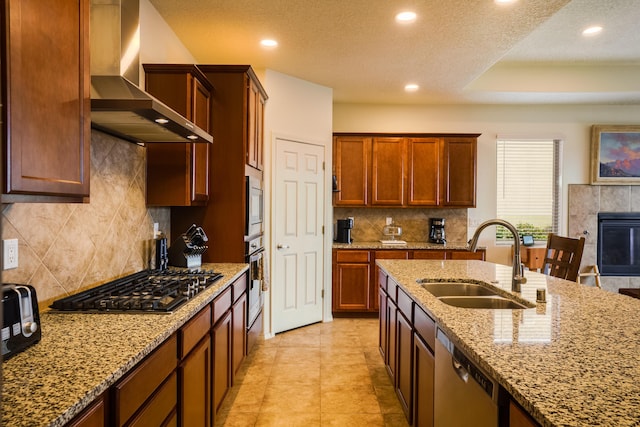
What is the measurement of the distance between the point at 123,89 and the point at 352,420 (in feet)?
7.32

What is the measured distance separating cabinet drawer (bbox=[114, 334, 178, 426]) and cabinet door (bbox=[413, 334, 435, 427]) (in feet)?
3.58

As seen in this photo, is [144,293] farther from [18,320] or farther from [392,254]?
[392,254]

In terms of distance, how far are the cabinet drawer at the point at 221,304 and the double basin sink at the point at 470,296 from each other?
3.82 ft

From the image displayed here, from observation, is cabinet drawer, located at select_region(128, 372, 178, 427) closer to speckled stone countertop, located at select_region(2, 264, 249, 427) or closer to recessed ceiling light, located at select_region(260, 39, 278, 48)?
speckled stone countertop, located at select_region(2, 264, 249, 427)

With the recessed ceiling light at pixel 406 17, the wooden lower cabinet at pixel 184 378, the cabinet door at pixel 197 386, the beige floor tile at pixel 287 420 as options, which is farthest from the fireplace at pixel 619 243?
the cabinet door at pixel 197 386

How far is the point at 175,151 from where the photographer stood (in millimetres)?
2795

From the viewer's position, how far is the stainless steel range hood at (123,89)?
1784mm

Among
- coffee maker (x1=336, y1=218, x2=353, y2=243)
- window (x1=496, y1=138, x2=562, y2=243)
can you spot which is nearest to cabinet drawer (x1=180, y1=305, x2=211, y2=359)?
coffee maker (x1=336, y1=218, x2=353, y2=243)

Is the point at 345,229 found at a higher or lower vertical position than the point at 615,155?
lower

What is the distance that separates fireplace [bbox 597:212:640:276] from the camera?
527cm

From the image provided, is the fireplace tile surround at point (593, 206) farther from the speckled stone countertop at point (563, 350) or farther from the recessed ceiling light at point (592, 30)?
the speckled stone countertop at point (563, 350)

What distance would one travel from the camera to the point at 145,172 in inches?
110

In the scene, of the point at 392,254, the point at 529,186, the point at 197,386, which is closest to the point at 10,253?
the point at 197,386

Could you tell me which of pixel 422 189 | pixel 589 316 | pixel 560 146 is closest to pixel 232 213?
pixel 589 316
